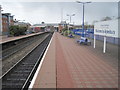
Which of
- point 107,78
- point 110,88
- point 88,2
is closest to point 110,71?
point 107,78

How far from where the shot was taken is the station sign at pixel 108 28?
11889mm

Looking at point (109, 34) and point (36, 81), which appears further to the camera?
point (109, 34)

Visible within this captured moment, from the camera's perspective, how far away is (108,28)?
13359mm

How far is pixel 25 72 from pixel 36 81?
3.23 metres

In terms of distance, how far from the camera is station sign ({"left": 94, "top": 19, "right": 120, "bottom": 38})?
1189 cm

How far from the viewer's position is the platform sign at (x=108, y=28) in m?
12.0

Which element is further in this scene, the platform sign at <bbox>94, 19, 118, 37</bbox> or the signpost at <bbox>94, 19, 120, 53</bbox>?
the platform sign at <bbox>94, 19, 118, 37</bbox>

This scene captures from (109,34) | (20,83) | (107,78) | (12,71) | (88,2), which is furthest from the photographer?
(88,2)

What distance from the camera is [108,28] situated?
1336cm

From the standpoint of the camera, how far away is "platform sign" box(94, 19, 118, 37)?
39.4ft

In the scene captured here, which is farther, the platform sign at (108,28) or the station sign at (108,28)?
the platform sign at (108,28)

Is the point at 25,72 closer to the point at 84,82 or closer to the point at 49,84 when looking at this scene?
the point at 49,84

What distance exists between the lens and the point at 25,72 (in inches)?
375

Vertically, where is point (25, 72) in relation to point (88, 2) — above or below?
below
